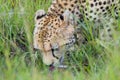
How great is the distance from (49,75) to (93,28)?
1087 millimetres

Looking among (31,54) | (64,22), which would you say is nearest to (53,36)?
(64,22)

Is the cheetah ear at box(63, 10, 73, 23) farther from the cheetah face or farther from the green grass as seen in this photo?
the green grass

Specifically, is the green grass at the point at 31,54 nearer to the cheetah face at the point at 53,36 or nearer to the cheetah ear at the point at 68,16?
the cheetah face at the point at 53,36

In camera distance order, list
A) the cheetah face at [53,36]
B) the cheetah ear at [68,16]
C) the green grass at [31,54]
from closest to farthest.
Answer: the green grass at [31,54], the cheetah face at [53,36], the cheetah ear at [68,16]

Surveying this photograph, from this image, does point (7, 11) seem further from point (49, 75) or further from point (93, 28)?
point (49, 75)

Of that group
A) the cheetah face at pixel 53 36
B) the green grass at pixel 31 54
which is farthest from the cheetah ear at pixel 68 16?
the green grass at pixel 31 54

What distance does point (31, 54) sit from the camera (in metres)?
4.91

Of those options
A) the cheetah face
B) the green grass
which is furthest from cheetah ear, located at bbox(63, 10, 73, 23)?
the green grass

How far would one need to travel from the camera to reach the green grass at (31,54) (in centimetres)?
398

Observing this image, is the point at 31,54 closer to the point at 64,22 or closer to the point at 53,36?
the point at 53,36

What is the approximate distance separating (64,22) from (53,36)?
27 centimetres

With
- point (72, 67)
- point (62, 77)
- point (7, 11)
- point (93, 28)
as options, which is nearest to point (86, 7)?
point (93, 28)

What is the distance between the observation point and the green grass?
3.98 metres

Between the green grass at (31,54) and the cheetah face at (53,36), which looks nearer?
the green grass at (31,54)
